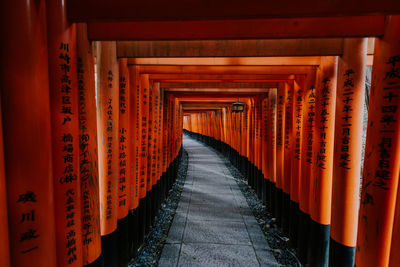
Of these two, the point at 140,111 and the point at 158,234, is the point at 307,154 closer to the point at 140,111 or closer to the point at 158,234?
the point at 140,111

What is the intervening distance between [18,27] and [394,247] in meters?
3.41

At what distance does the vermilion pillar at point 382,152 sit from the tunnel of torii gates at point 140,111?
0.4 inches

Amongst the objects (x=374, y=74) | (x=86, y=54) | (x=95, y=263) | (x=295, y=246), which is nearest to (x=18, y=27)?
(x=86, y=54)

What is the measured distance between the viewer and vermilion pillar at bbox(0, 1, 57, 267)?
1.74 metres

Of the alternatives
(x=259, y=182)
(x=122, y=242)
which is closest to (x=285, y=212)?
(x=259, y=182)

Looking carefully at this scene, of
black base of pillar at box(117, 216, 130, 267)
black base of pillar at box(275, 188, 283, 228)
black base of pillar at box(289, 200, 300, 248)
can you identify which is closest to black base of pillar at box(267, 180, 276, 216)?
black base of pillar at box(275, 188, 283, 228)

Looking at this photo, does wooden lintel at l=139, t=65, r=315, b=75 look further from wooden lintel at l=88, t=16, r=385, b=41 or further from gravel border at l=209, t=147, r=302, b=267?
gravel border at l=209, t=147, r=302, b=267

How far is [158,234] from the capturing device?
245 inches

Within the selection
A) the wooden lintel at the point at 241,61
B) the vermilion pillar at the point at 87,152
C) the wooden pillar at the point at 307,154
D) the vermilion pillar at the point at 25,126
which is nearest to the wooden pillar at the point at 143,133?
the wooden lintel at the point at 241,61

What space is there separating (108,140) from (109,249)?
171cm

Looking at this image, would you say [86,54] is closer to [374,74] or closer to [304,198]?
[374,74]

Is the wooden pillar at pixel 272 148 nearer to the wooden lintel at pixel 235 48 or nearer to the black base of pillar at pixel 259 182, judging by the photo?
the black base of pillar at pixel 259 182

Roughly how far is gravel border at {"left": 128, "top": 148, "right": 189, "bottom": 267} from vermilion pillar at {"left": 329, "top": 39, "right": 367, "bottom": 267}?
3.51m

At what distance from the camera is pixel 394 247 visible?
2.01 m
